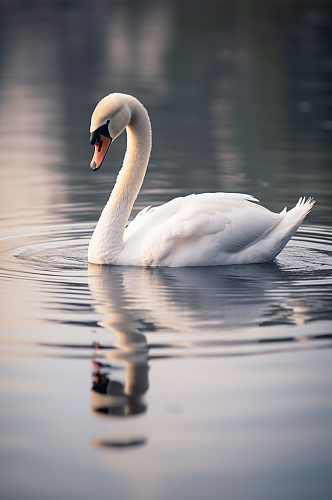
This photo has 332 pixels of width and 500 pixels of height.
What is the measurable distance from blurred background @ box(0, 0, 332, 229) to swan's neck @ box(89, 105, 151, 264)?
75.5 inches

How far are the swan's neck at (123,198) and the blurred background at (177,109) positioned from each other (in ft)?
6.29

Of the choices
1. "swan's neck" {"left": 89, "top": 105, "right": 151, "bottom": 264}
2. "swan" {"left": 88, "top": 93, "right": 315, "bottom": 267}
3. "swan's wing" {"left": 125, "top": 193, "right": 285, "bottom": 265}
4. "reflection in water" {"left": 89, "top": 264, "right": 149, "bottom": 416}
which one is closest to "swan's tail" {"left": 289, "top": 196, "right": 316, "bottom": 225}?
"swan" {"left": 88, "top": 93, "right": 315, "bottom": 267}

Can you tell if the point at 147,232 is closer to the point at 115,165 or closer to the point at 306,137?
the point at 115,165

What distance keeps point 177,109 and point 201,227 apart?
15.6m

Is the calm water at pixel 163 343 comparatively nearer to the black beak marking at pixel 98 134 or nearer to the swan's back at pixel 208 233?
the swan's back at pixel 208 233

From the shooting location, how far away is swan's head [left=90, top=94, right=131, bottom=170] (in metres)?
8.27

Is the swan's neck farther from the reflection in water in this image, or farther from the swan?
the reflection in water

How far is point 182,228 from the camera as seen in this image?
26.0 feet

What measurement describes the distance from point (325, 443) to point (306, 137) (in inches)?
564

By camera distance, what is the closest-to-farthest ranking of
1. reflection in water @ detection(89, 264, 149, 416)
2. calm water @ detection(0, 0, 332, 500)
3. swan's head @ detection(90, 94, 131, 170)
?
calm water @ detection(0, 0, 332, 500), reflection in water @ detection(89, 264, 149, 416), swan's head @ detection(90, 94, 131, 170)

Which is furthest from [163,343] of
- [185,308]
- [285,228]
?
[285,228]

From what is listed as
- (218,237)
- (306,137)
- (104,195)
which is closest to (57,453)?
(218,237)

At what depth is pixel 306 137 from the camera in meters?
18.3

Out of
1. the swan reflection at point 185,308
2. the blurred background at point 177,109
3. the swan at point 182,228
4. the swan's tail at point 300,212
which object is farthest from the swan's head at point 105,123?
the blurred background at point 177,109
